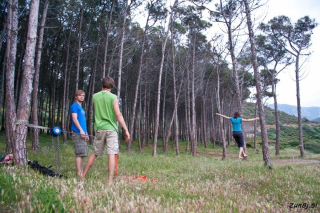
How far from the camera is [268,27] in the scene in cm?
2373

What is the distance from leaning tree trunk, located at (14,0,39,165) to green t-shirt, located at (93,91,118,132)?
1.93m

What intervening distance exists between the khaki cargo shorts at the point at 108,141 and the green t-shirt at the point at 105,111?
0.31 ft

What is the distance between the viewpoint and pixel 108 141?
510 cm

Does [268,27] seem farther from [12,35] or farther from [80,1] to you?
[12,35]

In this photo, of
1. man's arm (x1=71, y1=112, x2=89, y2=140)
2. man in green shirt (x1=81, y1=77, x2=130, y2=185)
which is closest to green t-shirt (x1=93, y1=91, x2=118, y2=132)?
man in green shirt (x1=81, y1=77, x2=130, y2=185)

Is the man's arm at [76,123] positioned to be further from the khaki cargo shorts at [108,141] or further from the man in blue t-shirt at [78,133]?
the khaki cargo shorts at [108,141]

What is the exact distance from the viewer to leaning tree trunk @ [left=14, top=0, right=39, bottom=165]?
18.9 feet

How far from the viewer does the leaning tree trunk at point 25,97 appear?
575 cm

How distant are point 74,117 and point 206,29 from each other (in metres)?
20.6

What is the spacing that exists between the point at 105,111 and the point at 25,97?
7.53 feet

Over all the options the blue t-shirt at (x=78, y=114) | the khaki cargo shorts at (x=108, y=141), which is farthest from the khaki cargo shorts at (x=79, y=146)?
the khaki cargo shorts at (x=108, y=141)

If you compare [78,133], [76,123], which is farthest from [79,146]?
[76,123]

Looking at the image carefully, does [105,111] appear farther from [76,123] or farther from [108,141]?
[76,123]

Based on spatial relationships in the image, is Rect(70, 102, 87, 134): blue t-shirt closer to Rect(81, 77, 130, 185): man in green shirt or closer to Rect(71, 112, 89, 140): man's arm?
Rect(71, 112, 89, 140): man's arm
